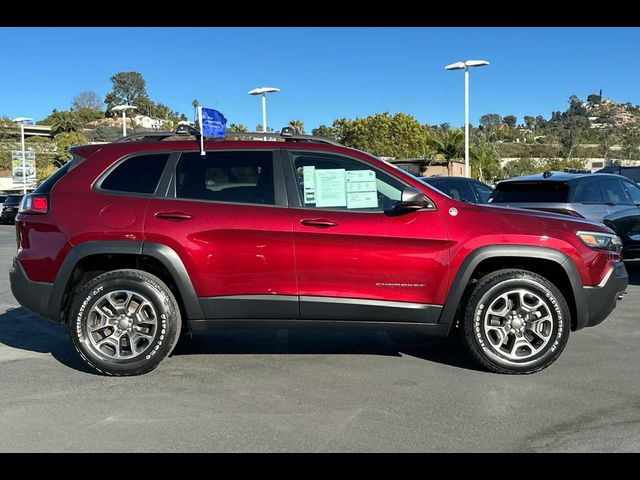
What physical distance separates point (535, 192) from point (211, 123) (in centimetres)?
558

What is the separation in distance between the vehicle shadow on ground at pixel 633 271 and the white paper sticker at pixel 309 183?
6.32 metres

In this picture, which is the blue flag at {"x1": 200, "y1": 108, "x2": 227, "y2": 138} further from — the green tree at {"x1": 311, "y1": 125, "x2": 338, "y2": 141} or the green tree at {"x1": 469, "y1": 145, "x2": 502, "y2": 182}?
the green tree at {"x1": 311, "y1": 125, "x2": 338, "y2": 141}

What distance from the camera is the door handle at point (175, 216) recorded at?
14.8 feet

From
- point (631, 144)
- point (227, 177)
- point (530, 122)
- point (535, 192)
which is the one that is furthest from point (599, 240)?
point (530, 122)

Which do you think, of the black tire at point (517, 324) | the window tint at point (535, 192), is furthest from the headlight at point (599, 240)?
the window tint at point (535, 192)

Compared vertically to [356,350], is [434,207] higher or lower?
higher

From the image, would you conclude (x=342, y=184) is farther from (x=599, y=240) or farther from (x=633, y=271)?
(x=633, y=271)

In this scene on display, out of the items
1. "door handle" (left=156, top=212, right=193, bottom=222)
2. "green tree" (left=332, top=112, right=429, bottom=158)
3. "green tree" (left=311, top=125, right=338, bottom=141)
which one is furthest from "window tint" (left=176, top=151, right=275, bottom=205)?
"green tree" (left=311, top=125, right=338, bottom=141)

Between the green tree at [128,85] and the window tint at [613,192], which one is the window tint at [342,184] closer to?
the window tint at [613,192]
